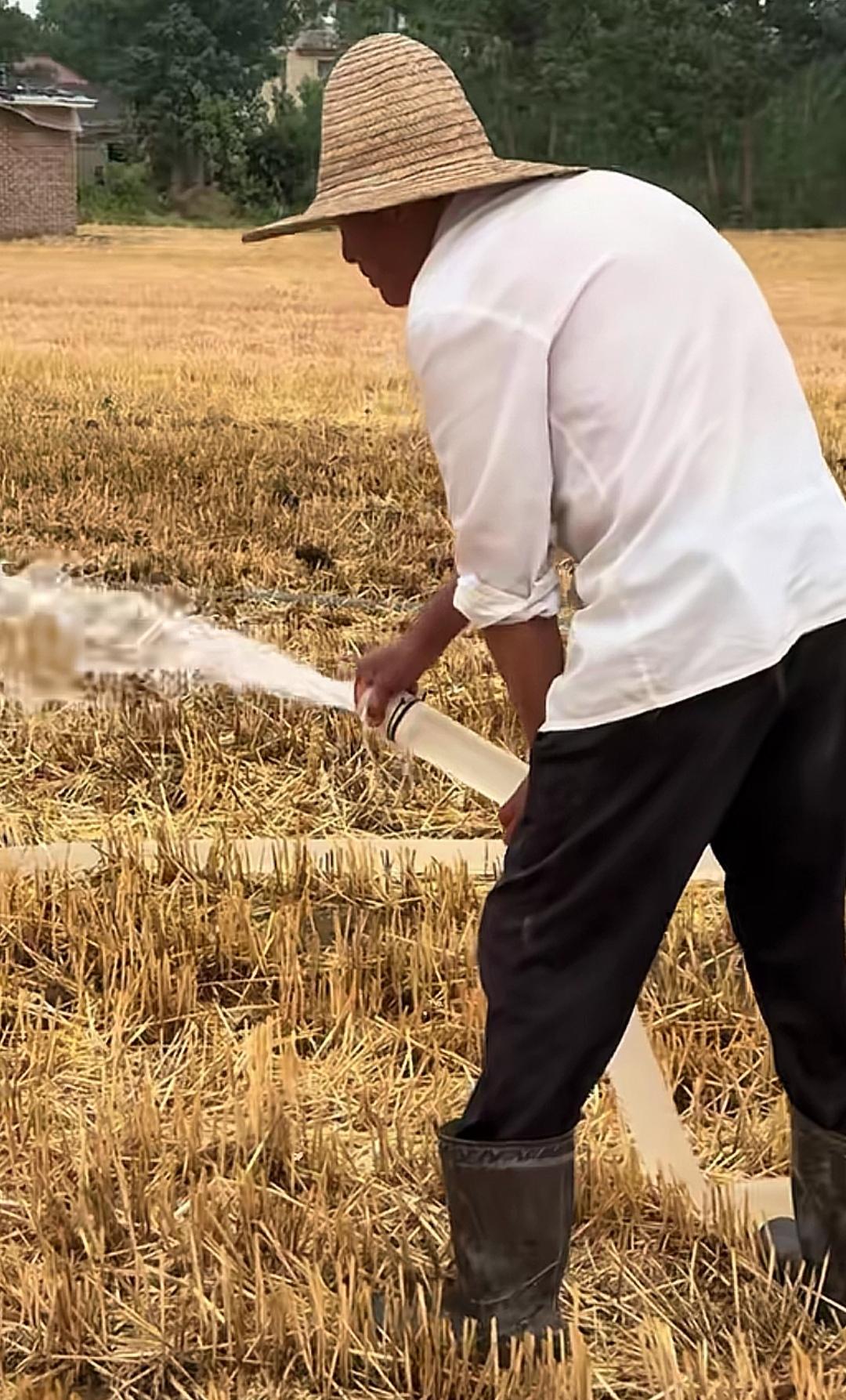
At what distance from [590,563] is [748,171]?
330 centimetres

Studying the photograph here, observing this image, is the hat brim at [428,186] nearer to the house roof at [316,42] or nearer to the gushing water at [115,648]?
the gushing water at [115,648]

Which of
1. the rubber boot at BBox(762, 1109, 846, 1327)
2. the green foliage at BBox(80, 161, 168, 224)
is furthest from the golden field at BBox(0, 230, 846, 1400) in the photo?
the green foliage at BBox(80, 161, 168, 224)

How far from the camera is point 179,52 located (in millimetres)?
4168

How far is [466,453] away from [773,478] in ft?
0.78

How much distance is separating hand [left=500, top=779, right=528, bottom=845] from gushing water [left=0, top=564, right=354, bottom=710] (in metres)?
1.24

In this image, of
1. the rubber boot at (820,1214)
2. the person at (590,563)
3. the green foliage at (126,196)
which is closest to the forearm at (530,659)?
the person at (590,563)

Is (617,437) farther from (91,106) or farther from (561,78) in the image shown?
(91,106)

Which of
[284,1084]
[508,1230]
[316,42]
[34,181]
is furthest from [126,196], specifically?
[508,1230]

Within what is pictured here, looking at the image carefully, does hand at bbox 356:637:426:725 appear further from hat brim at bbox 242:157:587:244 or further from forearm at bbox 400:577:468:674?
hat brim at bbox 242:157:587:244

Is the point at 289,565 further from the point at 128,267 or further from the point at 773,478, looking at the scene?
the point at 773,478

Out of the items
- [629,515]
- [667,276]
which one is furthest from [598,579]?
[667,276]

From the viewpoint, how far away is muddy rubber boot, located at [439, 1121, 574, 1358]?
137 cm

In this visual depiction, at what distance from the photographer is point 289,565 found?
4.20m

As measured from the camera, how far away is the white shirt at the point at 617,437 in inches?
46.8
